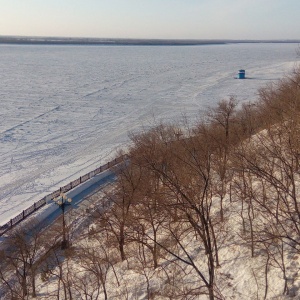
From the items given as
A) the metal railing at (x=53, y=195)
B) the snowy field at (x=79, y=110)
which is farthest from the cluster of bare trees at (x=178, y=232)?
the snowy field at (x=79, y=110)

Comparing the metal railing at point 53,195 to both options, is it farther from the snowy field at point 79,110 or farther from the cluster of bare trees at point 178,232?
the cluster of bare trees at point 178,232

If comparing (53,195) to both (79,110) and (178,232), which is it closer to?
(178,232)

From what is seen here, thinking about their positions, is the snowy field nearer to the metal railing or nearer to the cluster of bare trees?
the metal railing

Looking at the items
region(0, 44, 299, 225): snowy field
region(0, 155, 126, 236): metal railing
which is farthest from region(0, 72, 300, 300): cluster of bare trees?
region(0, 44, 299, 225): snowy field

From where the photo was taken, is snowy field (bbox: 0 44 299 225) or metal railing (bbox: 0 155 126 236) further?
snowy field (bbox: 0 44 299 225)

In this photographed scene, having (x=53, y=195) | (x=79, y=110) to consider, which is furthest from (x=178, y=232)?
(x=79, y=110)

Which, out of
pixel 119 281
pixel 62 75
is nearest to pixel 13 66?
pixel 62 75
